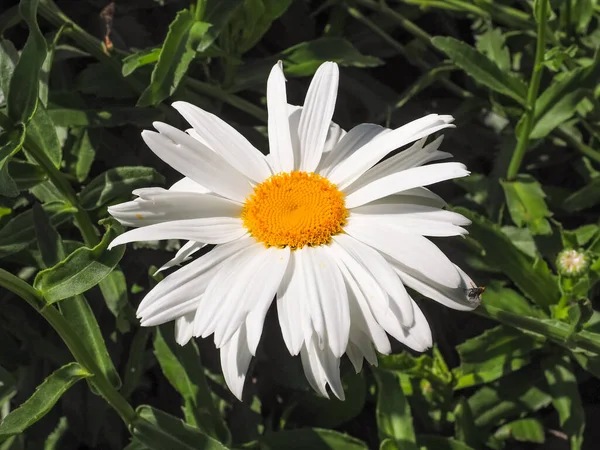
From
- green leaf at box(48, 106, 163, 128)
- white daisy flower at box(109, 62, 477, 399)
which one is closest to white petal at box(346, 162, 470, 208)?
white daisy flower at box(109, 62, 477, 399)

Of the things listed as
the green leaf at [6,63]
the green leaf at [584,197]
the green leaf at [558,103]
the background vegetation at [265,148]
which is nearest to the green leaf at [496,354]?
the background vegetation at [265,148]

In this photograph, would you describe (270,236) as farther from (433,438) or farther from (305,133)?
(433,438)

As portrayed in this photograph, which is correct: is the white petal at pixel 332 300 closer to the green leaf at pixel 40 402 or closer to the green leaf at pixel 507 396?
the green leaf at pixel 40 402

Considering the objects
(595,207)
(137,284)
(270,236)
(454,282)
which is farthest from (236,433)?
(595,207)

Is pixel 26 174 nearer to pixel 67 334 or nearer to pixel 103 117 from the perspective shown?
pixel 103 117

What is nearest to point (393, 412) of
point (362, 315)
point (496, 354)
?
point (496, 354)
